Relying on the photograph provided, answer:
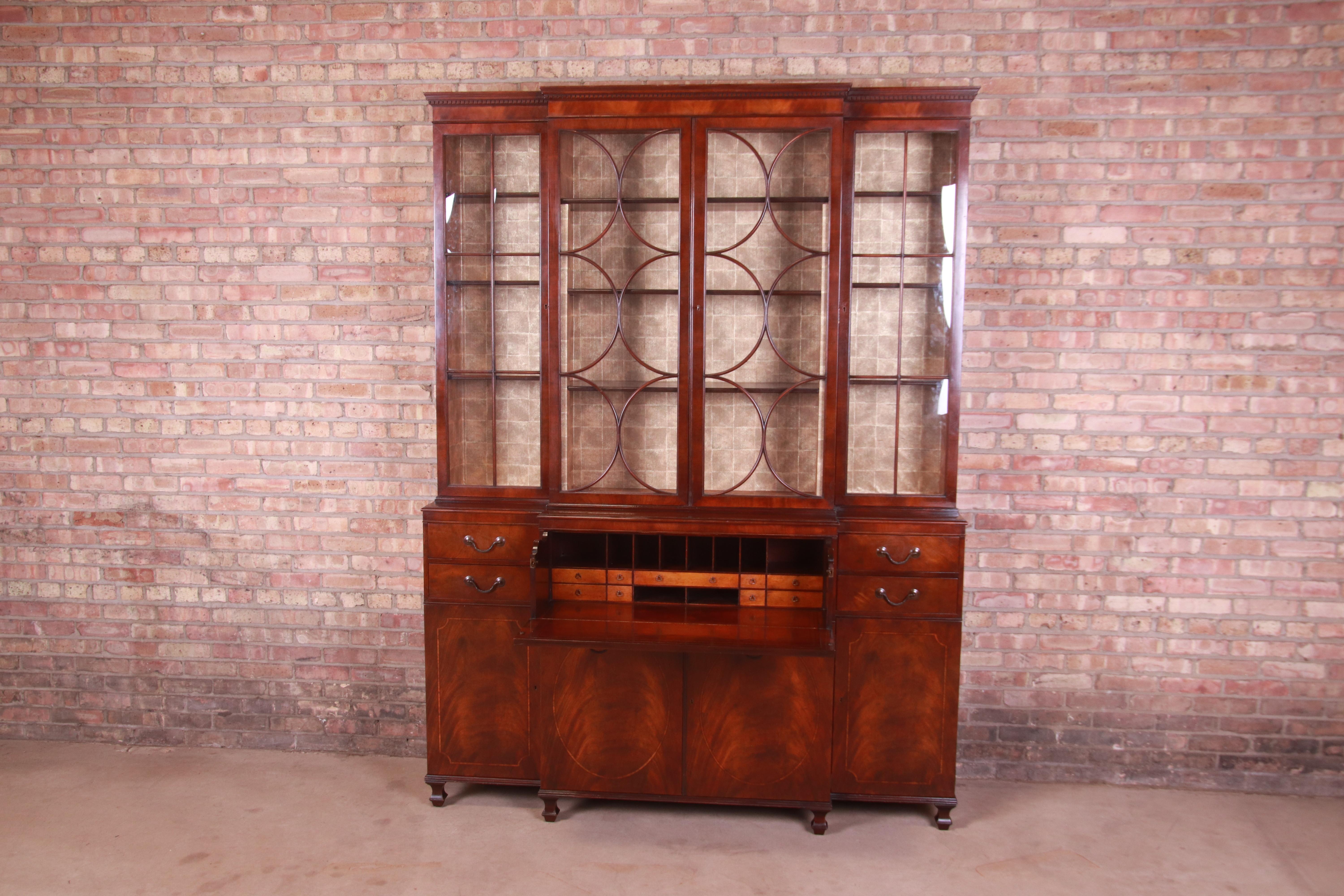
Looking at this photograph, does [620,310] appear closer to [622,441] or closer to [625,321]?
[625,321]

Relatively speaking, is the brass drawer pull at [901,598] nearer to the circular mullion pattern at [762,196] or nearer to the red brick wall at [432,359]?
the red brick wall at [432,359]

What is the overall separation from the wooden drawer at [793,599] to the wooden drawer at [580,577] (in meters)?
0.61

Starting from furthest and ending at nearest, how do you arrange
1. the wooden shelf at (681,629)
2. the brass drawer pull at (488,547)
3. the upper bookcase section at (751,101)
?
the brass drawer pull at (488,547) < the upper bookcase section at (751,101) < the wooden shelf at (681,629)

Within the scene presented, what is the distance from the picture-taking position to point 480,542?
3012mm

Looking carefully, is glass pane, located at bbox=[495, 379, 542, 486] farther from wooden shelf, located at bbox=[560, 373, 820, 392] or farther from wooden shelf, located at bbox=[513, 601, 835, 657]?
wooden shelf, located at bbox=[513, 601, 835, 657]

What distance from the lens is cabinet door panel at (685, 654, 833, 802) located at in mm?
2879

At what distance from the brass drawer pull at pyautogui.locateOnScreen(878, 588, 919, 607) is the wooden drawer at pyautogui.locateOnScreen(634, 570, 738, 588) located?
51 centimetres

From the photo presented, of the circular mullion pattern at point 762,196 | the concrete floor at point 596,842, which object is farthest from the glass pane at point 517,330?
the concrete floor at point 596,842

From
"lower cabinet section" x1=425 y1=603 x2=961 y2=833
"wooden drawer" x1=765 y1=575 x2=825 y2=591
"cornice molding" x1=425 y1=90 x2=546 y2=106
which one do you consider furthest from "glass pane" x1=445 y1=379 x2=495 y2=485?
"wooden drawer" x1=765 y1=575 x2=825 y2=591

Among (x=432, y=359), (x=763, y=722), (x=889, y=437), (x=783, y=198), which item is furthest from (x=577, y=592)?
(x=783, y=198)

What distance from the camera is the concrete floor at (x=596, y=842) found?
263 centimetres

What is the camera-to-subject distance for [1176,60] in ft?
10.3

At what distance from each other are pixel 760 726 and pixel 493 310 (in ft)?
5.88

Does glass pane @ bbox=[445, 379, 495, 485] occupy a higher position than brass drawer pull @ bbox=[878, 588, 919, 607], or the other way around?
glass pane @ bbox=[445, 379, 495, 485]
